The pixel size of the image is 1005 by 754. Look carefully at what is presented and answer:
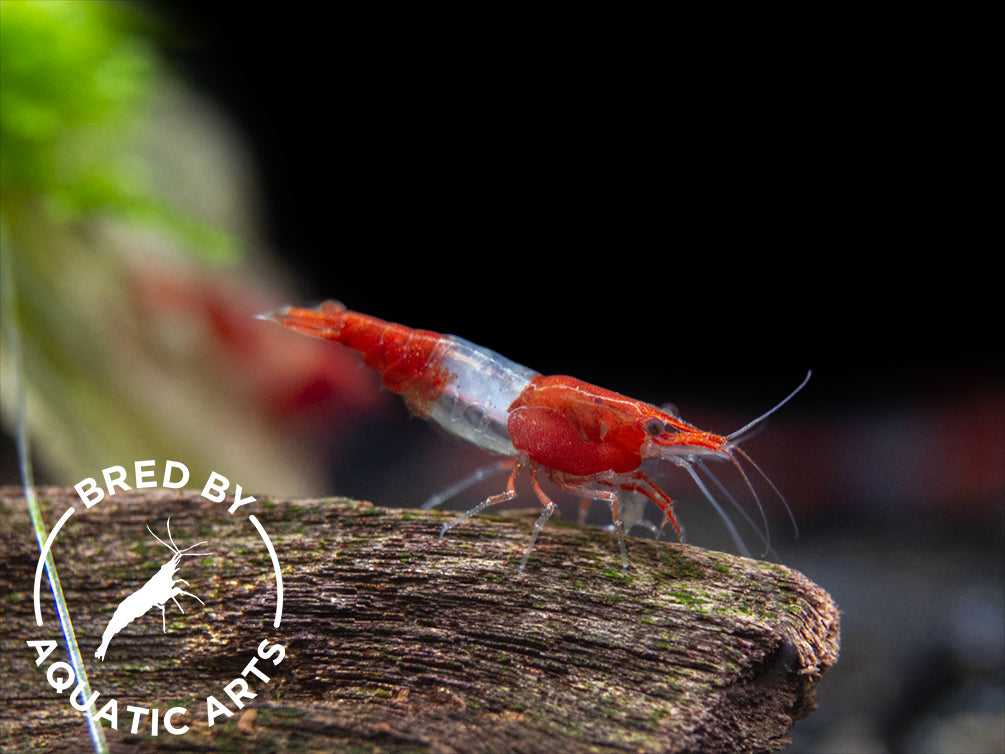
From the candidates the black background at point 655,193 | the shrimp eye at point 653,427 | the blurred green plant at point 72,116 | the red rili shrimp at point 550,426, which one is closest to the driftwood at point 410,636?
the red rili shrimp at point 550,426

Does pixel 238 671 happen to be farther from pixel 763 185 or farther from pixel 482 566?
pixel 763 185

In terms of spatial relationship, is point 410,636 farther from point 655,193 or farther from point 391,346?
point 655,193

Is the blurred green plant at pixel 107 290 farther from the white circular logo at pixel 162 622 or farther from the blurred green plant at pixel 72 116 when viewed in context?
the white circular logo at pixel 162 622

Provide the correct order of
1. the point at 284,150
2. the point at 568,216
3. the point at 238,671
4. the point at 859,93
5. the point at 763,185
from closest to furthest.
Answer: the point at 238,671 → the point at 859,93 → the point at 763,185 → the point at 568,216 → the point at 284,150

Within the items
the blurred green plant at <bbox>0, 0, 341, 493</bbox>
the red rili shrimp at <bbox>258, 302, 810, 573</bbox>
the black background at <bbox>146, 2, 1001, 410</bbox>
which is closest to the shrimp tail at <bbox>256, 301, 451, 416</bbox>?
the red rili shrimp at <bbox>258, 302, 810, 573</bbox>

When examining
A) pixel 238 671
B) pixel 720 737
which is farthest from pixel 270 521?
pixel 720 737

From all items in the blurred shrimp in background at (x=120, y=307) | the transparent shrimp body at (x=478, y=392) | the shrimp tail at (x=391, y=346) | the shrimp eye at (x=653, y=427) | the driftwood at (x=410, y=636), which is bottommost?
the driftwood at (x=410, y=636)
